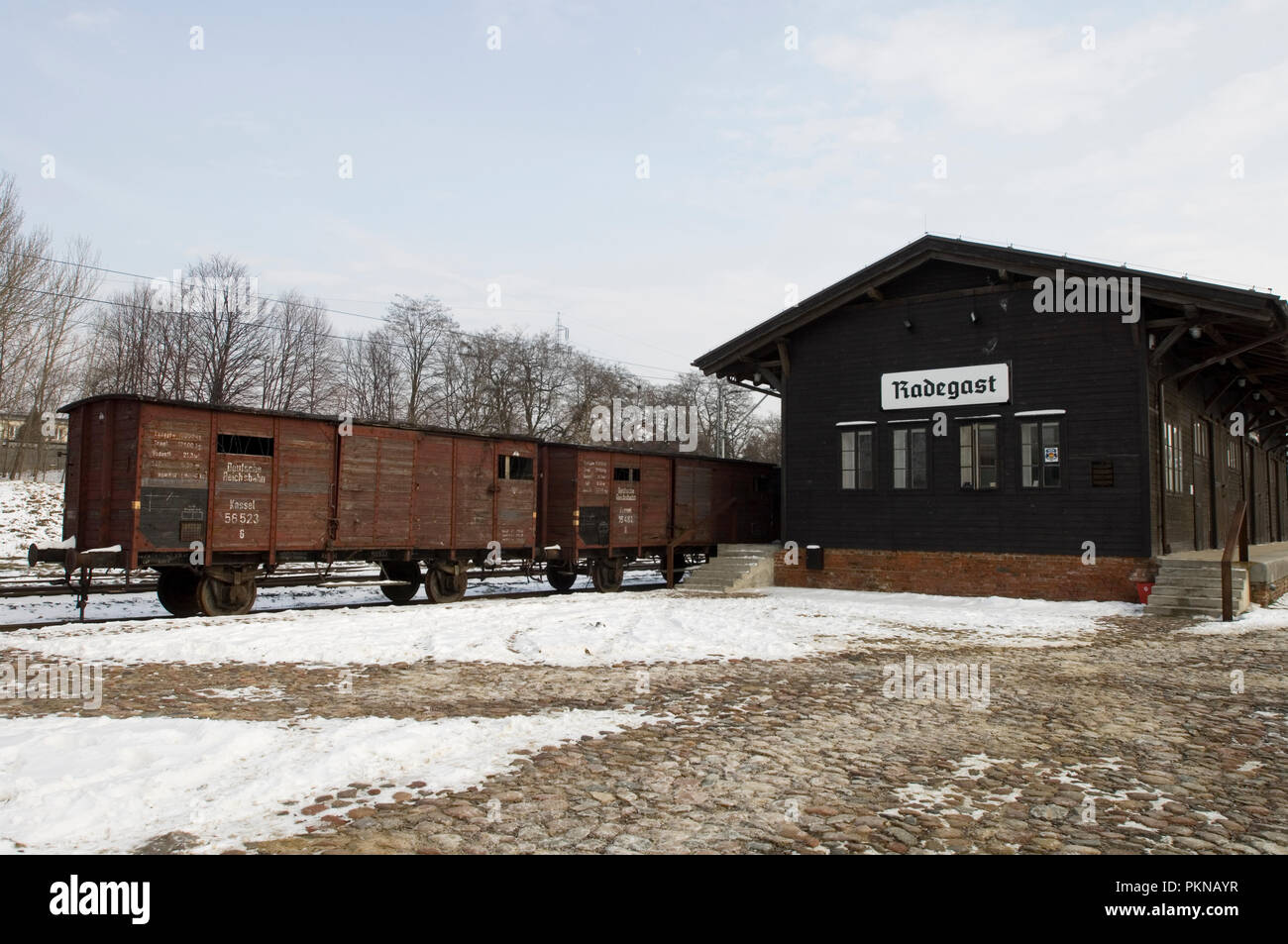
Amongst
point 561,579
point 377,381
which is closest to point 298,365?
point 377,381

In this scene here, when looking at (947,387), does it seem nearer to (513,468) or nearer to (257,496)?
(513,468)

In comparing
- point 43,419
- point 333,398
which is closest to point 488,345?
point 333,398

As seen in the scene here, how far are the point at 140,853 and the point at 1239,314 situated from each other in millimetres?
15914

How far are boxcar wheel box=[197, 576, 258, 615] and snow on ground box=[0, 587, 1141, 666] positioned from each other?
2.49ft

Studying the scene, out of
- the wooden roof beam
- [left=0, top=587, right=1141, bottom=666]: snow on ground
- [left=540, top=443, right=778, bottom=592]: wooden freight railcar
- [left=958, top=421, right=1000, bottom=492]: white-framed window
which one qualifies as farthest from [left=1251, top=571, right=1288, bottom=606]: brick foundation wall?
[left=540, top=443, right=778, bottom=592]: wooden freight railcar

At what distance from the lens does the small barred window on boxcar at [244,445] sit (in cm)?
1294

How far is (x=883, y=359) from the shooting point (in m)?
17.5

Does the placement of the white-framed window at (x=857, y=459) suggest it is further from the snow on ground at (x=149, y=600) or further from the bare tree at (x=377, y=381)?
the bare tree at (x=377, y=381)

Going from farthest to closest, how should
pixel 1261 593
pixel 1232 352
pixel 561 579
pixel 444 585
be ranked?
pixel 561 579 → pixel 444 585 → pixel 1232 352 → pixel 1261 593

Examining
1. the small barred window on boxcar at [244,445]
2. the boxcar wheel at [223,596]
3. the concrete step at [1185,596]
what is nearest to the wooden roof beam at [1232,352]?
the concrete step at [1185,596]

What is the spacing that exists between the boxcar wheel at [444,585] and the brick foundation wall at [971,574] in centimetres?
683

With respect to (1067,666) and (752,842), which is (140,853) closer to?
(752,842)

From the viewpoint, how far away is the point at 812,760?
5285mm

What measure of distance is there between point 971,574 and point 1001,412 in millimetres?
3116
